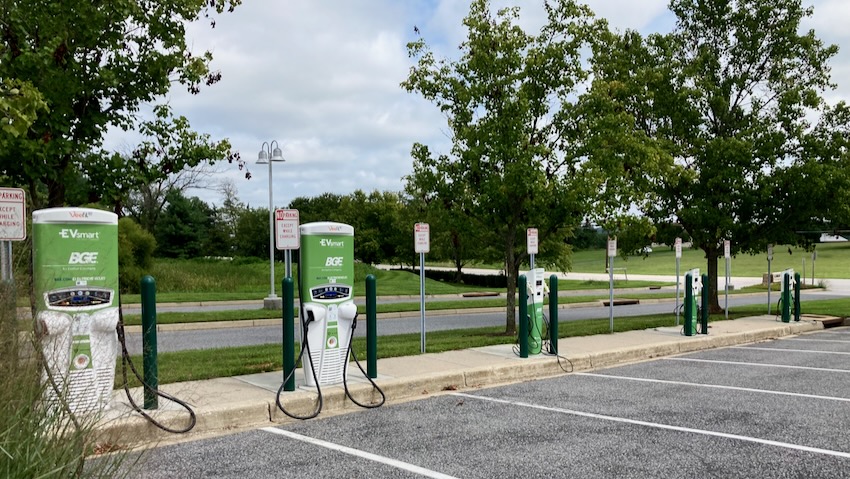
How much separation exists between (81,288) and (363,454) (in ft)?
9.68

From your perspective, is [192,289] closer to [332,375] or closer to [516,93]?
[516,93]

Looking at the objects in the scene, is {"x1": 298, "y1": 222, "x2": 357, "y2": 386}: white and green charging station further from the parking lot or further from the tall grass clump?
the tall grass clump

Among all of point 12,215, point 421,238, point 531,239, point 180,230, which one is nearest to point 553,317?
point 531,239

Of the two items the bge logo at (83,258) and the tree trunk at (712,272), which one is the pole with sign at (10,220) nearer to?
the bge logo at (83,258)

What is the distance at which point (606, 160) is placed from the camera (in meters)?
13.2

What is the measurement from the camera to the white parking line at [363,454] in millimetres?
5164

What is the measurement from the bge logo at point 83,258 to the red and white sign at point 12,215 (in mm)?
749

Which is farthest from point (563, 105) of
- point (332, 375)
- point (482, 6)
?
point (332, 375)

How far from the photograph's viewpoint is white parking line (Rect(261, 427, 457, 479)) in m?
5.16

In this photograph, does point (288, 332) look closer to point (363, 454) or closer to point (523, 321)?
point (363, 454)

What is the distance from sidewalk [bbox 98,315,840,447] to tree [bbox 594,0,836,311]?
20.1 ft

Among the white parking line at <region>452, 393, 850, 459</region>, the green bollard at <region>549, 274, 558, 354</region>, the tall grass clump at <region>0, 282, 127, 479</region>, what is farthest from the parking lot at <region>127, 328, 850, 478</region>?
the green bollard at <region>549, 274, 558, 354</region>

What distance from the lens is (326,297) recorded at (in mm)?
7746

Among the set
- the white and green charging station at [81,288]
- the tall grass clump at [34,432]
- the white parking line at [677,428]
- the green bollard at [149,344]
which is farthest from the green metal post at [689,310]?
the tall grass clump at [34,432]
